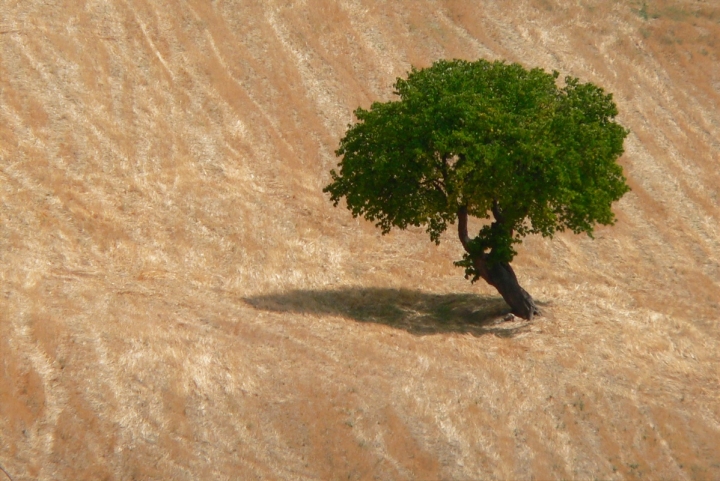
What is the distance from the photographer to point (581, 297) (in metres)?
30.8

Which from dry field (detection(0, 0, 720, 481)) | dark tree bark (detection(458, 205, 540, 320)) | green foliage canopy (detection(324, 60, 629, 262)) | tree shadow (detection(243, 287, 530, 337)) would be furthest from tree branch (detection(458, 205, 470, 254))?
dry field (detection(0, 0, 720, 481))

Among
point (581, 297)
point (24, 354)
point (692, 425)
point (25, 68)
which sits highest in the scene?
point (692, 425)

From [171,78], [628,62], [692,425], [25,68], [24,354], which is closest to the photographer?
[24,354]

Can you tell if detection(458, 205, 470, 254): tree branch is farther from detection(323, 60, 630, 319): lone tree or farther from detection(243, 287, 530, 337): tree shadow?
detection(243, 287, 530, 337): tree shadow

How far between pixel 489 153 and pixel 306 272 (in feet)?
29.5

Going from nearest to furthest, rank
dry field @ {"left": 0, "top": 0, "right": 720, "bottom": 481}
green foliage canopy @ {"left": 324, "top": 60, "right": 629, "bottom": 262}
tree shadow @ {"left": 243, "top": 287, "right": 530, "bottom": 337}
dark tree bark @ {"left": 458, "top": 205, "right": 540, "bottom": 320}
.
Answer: dry field @ {"left": 0, "top": 0, "right": 720, "bottom": 481}
green foliage canopy @ {"left": 324, "top": 60, "right": 629, "bottom": 262}
tree shadow @ {"left": 243, "top": 287, "right": 530, "bottom": 337}
dark tree bark @ {"left": 458, "top": 205, "right": 540, "bottom": 320}

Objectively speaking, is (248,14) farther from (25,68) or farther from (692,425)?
(692,425)

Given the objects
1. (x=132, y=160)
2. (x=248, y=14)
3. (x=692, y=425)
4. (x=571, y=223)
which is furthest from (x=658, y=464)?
(x=248, y=14)

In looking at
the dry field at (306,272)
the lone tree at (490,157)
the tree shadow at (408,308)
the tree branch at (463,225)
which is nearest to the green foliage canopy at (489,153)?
the lone tree at (490,157)

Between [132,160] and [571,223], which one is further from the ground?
[571,223]

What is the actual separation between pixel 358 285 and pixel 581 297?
24.6 feet

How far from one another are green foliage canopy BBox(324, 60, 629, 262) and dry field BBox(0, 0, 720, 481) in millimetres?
3534

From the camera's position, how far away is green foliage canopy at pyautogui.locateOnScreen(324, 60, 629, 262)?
81.8ft

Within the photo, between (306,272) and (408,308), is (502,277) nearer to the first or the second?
(408,308)
